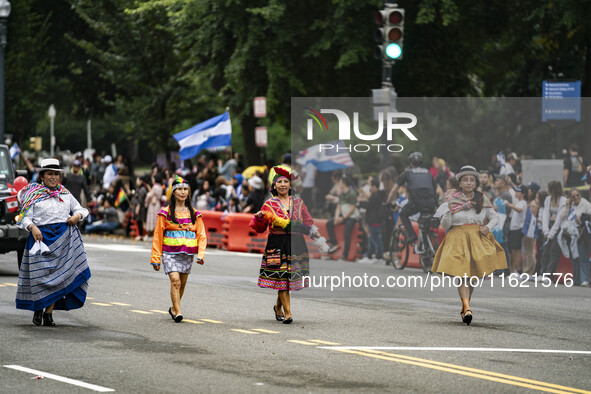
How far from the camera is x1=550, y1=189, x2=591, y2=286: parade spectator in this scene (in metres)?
18.0

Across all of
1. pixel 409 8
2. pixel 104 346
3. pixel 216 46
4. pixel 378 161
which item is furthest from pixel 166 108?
pixel 104 346

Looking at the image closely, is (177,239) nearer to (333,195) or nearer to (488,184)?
(333,195)

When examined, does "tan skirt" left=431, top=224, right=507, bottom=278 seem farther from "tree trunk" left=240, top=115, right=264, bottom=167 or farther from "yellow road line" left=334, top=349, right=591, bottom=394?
"tree trunk" left=240, top=115, right=264, bottom=167

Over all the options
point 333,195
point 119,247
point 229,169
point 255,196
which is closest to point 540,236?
point 333,195

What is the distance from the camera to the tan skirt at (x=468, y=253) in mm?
13180

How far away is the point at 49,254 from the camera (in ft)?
40.2

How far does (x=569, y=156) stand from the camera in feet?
63.2

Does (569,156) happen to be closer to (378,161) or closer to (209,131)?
(378,161)

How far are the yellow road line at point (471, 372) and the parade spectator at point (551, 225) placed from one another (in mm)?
8219

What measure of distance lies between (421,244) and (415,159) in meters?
1.57

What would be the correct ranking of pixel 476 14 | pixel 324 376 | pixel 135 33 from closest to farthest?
pixel 324 376, pixel 476 14, pixel 135 33

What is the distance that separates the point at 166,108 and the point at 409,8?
12050mm

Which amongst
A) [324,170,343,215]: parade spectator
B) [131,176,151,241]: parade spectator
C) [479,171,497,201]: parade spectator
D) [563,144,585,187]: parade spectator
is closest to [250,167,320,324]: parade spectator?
[479,171,497,201]: parade spectator

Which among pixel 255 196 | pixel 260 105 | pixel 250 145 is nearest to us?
pixel 255 196
